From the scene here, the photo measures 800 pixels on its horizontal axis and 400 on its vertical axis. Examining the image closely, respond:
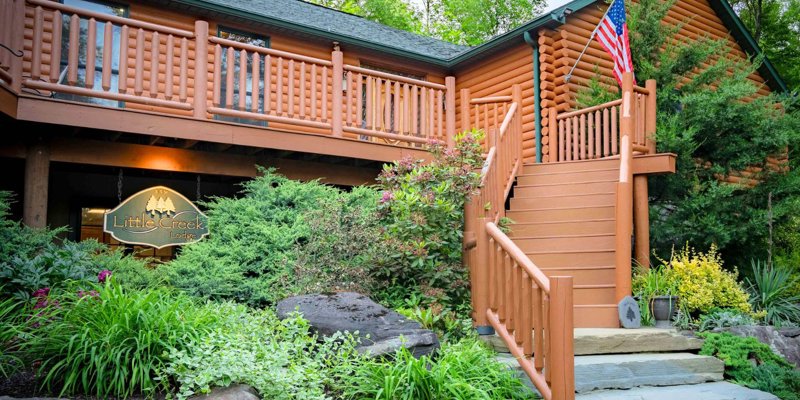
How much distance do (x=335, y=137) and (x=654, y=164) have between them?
3998mm

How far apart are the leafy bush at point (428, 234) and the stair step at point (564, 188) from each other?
89.8 inches

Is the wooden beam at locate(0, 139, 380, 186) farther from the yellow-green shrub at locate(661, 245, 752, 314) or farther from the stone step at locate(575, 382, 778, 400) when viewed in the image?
the stone step at locate(575, 382, 778, 400)

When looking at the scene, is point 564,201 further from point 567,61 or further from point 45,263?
point 45,263

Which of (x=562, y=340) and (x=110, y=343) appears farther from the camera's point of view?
(x=562, y=340)

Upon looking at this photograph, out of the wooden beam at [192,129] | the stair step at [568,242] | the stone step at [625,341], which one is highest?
the wooden beam at [192,129]

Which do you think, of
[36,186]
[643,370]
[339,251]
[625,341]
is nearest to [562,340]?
[643,370]

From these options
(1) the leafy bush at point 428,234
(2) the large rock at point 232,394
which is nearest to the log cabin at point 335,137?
(1) the leafy bush at point 428,234

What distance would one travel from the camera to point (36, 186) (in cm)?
676

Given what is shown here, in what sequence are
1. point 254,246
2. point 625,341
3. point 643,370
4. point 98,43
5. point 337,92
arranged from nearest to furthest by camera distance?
point 643,370 → point 625,341 → point 254,246 → point 337,92 → point 98,43

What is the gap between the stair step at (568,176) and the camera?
853 cm

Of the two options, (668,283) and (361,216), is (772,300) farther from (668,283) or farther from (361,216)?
(361,216)

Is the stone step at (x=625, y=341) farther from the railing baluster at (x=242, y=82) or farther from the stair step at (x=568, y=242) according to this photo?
the railing baluster at (x=242, y=82)

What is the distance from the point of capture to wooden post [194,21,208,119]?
23.5 ft

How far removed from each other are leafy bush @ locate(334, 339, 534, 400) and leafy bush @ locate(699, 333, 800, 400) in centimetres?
255
